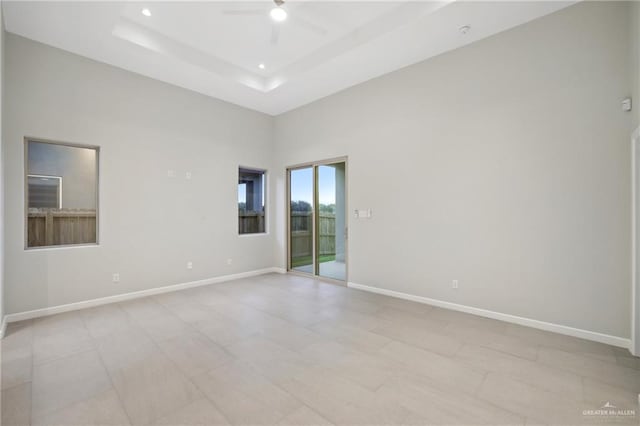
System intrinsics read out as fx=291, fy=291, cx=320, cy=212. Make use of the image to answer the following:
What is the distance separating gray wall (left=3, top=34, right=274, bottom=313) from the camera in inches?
147

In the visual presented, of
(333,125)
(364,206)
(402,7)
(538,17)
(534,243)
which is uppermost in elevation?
(402,7)

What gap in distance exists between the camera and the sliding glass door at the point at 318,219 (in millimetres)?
5641

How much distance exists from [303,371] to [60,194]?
457cm

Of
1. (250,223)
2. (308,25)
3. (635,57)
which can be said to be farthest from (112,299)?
(635,57)

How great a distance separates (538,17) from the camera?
133 inches

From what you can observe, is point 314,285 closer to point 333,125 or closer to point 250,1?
point 333,125

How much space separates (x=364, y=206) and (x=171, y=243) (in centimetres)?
343

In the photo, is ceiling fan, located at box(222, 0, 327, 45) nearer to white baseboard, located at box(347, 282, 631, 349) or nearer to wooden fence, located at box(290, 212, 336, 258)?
wooden fence, located at box(290, 212, 336, 258)

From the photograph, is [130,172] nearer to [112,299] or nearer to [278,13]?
[112,299]

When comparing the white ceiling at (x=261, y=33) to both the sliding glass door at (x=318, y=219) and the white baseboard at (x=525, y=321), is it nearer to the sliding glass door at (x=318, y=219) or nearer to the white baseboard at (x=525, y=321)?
the sliding glass door at (x=318, y=219)

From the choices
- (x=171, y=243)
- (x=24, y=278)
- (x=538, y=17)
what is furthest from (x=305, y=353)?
(x=538, y=17)

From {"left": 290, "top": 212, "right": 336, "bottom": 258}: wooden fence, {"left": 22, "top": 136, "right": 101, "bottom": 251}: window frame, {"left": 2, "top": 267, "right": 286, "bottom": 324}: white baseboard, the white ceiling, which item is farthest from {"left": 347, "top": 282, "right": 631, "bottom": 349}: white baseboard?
{"left": 22, "top": 136, "right": 101, "bottom": 251}: window frame

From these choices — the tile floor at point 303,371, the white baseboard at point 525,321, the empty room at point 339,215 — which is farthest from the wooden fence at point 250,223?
the white baseboard at point 525,321

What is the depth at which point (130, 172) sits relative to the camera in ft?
15.1
